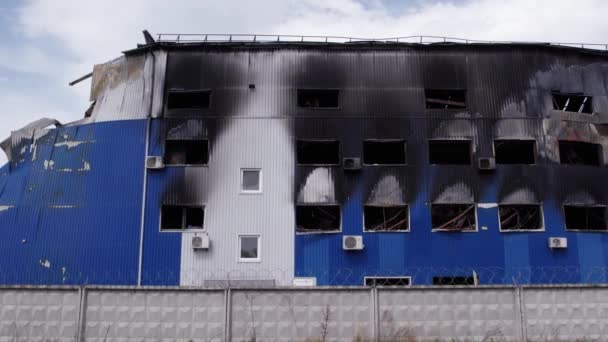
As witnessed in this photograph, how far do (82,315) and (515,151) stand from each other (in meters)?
20.5

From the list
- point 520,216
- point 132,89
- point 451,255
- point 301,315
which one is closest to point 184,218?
point 132,89

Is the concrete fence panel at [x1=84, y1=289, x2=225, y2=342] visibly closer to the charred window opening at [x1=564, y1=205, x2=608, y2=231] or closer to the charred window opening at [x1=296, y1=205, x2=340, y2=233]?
the charred window opening at [x1=296, y1=205, x2=340, y2=233]

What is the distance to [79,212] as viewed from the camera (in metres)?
22.8

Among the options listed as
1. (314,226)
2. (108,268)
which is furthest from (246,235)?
(108,268)

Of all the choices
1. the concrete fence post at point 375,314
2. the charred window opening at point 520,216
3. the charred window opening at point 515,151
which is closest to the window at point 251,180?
the charred window opening at point 520,216

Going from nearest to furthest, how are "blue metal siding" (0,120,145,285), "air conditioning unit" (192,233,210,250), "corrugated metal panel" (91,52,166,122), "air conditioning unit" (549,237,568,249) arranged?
1. "air conditioning unit" (192,233,210,250)
2. "air conditioning unit" (549,237,568,249)
3. "blue metal siding" (0,120,145,285)
4. "corrugated metal panel" (91,52,166,122)

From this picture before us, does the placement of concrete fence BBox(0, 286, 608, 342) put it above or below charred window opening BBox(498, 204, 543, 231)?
below

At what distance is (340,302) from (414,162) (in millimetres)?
13089

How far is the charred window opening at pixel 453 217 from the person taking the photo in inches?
897

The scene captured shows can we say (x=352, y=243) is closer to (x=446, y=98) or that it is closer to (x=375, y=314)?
(x=446, y=98)

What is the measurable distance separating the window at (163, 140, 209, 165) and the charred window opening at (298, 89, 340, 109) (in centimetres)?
465

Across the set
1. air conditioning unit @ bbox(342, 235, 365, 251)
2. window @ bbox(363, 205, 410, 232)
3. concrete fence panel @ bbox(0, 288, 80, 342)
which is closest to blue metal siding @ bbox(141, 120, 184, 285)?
air conditioning unit @ bbox(342, 235, 365, 251)

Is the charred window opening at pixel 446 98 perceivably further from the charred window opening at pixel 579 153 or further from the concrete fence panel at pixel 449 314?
the concrete fence panel at pixel 449 314

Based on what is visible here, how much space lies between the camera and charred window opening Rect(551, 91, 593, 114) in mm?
24781
